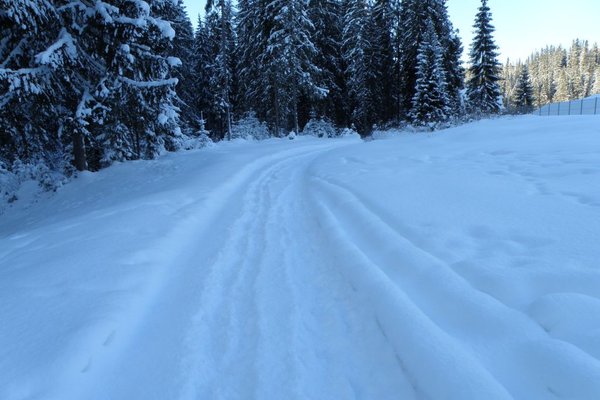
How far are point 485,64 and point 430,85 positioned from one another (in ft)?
30.9

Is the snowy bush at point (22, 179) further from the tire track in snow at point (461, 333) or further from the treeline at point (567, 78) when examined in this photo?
the treeline at point (567, 78)

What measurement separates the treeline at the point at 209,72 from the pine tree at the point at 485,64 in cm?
12

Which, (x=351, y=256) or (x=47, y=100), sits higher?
(x=47, y=100)

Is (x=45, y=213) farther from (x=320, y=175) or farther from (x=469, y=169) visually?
(x=469, y=169)

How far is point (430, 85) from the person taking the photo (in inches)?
1244

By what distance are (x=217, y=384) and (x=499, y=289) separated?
2.17m

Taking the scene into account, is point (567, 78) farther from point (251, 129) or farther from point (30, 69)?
point (30, 69)

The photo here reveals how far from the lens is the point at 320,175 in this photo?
948 centimetres

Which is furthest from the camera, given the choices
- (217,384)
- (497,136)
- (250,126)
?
(250,126)

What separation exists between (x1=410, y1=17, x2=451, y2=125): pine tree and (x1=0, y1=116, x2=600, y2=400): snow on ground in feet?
85.9

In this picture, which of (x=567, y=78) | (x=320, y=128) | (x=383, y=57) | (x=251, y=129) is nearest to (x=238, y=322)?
(x=320, y=128)

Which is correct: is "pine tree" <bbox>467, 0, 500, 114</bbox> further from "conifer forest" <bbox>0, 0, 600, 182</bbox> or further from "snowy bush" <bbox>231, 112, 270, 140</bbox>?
"snowy bush" <bbox>231, 112, 270, 140</bbox>

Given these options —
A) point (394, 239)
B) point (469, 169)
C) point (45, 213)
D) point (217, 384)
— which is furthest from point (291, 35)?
point (217, 384)

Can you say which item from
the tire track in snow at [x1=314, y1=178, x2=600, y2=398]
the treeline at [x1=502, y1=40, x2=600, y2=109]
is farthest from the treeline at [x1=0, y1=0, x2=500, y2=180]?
the treeline at [x1=502, y1=40, x2=600, y2=109]
